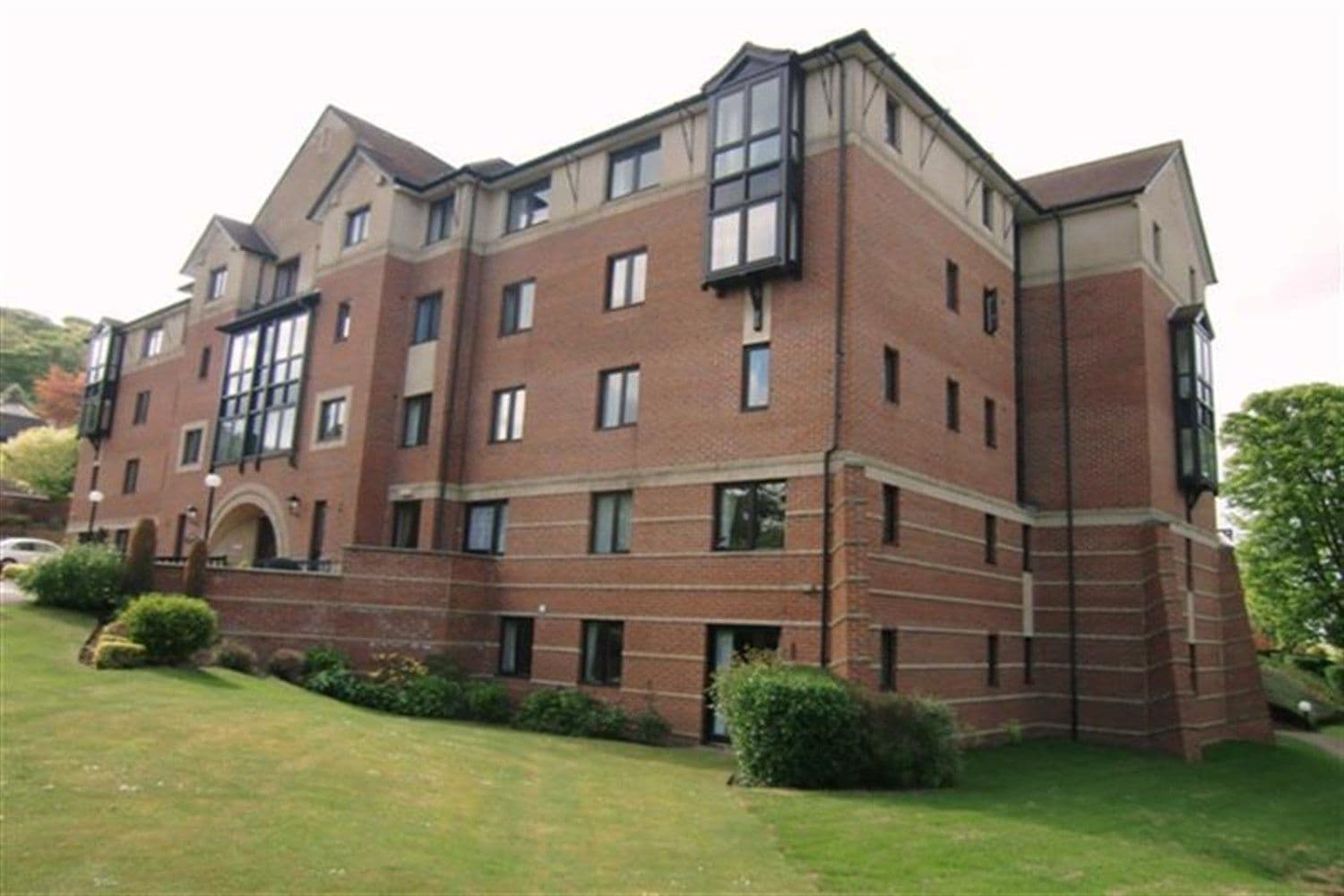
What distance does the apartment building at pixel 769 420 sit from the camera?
61.2 feet

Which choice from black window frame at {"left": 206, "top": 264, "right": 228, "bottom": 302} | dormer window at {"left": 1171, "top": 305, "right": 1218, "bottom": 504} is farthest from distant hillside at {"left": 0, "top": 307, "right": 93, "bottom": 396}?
dormer window at {"left": 1171, "top": 305, "right": 1218, "bottom": 504}

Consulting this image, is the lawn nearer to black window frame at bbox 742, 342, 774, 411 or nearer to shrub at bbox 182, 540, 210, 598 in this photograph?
shrub at bbox 182, 540, 210, 598

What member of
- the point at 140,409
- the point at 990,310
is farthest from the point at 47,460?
the point at 990,310

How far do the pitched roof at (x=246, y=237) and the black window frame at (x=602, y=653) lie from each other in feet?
65.9

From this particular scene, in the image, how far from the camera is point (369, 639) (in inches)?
851

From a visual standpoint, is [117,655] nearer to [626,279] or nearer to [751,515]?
[751,515]

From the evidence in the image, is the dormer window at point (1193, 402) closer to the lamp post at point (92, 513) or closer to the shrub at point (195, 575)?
the shrub at point (195, 575)

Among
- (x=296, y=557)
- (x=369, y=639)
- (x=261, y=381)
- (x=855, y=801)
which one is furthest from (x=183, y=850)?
(x=261, y=381)

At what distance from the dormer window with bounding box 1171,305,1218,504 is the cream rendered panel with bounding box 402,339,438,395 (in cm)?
1911

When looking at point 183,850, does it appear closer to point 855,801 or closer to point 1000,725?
point 855,801

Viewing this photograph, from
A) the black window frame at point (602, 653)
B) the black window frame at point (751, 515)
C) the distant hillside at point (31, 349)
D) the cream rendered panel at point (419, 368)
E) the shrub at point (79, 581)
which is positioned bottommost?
→ the black window frame at point (602, 653)

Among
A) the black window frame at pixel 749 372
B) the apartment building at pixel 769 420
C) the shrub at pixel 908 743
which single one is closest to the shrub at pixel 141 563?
the apartment building at pixel 769 420

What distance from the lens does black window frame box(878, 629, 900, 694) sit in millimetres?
17844

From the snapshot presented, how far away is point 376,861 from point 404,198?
21.7 m
